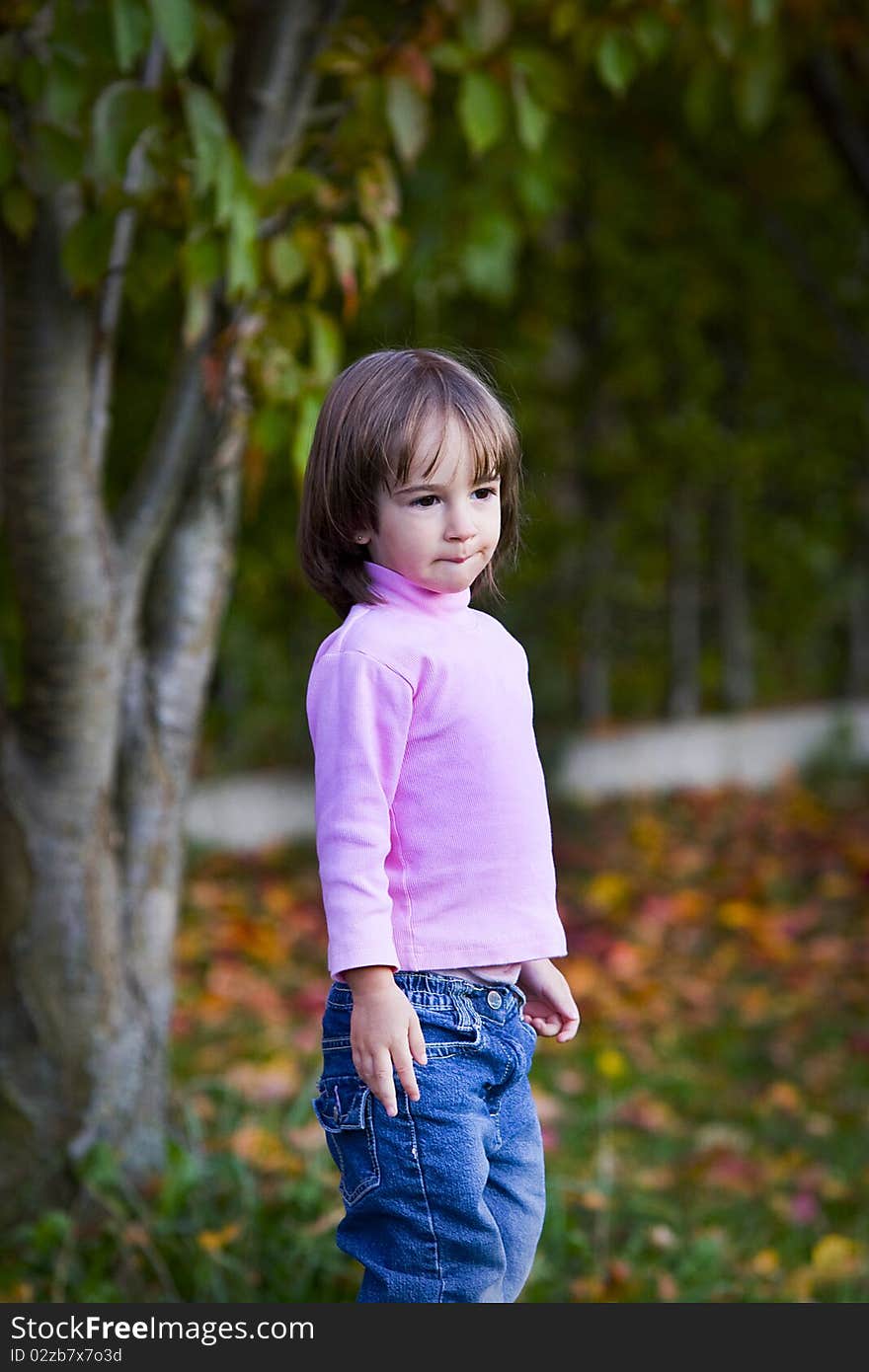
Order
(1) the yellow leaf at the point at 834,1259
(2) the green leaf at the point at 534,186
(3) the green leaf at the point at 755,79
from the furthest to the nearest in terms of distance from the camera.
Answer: (2) the green leaf at the point at 534,186
(3) the green leaf at the point at 755,79
(1) the yellow leaf at the point at 834,1259

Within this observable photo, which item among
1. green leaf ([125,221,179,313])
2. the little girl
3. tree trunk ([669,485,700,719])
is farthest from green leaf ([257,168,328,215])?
tree trunk ([669,485,700,719])

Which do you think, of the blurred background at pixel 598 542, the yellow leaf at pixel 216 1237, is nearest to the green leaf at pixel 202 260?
the blurred background at pixel 598 542

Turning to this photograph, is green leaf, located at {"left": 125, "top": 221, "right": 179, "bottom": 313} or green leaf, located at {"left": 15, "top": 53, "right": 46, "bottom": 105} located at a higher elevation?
green leaf, located at {"left": 15, "top": 53, "right": 46, "bottom": 105}

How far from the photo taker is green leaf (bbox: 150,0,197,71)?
2195mm

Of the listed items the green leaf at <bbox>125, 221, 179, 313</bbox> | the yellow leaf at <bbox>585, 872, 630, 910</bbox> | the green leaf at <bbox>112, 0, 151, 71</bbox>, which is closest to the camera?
the green leaf at <bbox>112, 0, 151, 71</bbox>

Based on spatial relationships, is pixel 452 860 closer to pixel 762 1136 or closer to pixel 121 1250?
pixel 121 1250

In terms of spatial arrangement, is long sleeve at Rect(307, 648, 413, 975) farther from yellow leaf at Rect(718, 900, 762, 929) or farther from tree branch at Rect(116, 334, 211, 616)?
Result: yellow leaf at Rect(718, 900, 762, 929)

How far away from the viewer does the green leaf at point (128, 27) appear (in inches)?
86.2

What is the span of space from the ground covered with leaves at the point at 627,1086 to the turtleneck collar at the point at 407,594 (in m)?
1.61

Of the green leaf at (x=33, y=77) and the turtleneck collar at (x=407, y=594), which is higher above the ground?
the green leaf at (x=33, y=77)

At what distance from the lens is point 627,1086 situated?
441 centimetres

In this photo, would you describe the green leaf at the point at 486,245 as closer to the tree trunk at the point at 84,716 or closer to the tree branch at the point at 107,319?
the tree trunk at the point at 84,716

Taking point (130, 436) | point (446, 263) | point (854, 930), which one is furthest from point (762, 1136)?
point (130, 436)

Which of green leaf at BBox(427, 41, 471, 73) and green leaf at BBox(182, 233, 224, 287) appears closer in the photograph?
green leaf at BBox(182, 233, 224, 287)
